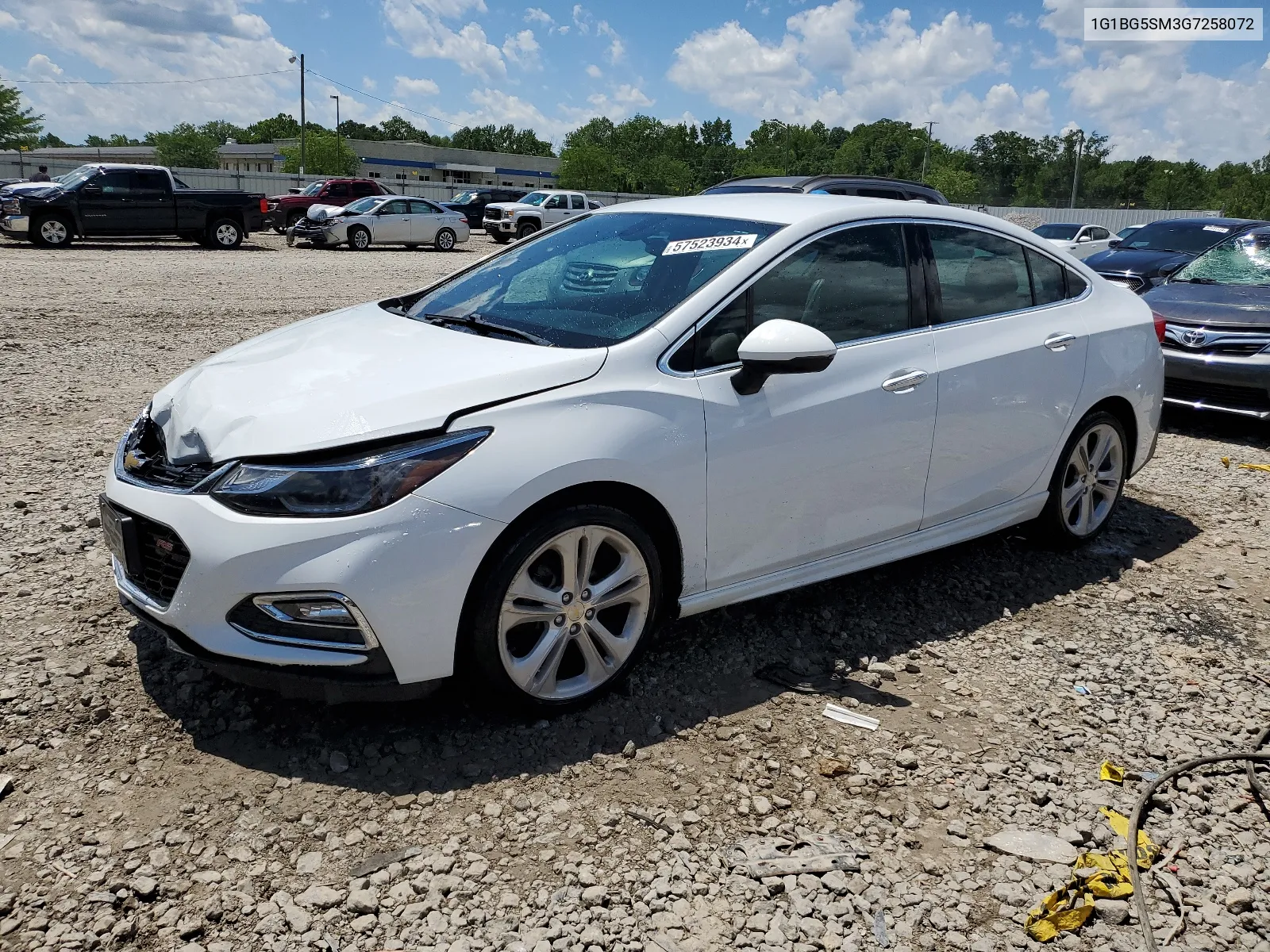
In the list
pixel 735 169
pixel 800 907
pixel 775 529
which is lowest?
pixel 800 907

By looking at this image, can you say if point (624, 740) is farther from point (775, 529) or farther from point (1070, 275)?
point (1070, 275)

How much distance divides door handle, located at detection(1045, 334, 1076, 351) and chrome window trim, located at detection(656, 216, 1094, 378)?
0.15 meters

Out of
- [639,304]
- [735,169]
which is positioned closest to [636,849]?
[639,304]

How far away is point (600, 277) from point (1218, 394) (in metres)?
5.93

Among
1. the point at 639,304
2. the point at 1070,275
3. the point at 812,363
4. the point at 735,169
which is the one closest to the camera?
the point at 812,363

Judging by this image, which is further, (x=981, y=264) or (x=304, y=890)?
(x=981, y=264)

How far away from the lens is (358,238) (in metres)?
26.8

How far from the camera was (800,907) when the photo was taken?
2.67 m

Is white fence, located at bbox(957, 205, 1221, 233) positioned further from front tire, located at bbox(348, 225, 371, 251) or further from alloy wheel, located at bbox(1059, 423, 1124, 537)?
alloy wheel, located at bbox(1059, 423, 1124, 537)

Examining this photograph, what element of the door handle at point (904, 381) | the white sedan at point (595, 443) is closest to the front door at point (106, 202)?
the white sedan at point (595, 443)

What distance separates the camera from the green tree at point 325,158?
292 ft

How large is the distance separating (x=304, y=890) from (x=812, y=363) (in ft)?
7.15

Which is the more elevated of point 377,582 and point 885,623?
point 377,582

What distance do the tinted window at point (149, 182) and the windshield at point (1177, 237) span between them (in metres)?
18.7
